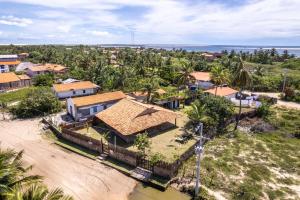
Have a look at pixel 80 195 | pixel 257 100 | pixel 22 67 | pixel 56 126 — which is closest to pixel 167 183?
pixel 80 195

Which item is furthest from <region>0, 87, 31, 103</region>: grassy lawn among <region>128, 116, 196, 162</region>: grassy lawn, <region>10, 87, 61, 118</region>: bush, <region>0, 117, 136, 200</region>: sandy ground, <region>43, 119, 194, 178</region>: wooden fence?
<region>128, 116, 196, 162</region>: grassy lawn

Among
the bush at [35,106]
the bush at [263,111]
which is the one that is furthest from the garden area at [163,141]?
the bush at [263,111]

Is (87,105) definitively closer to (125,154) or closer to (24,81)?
(125,154)

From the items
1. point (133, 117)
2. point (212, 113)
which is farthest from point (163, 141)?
point (212, 113)

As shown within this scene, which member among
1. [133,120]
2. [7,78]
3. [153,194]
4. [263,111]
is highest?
[7,78]

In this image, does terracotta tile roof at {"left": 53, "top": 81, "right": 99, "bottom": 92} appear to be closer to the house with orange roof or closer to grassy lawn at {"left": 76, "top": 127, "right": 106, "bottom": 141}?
the house with orange roof

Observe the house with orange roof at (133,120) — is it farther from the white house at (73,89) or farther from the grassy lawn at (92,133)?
Answer: the white house at (73,89)
